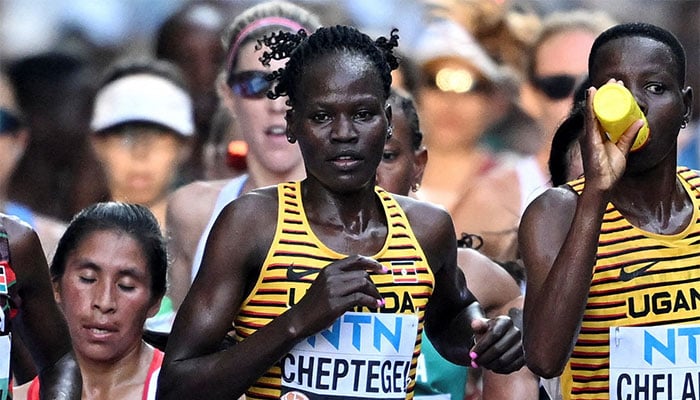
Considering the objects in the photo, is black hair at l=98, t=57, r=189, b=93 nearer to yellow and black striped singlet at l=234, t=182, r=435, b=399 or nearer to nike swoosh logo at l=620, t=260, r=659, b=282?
yellow and black striped singlet at l=234, t=182, r=435, b=399

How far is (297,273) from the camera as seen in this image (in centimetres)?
457

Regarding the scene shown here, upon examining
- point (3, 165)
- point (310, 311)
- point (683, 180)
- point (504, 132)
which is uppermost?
point (504, 132)

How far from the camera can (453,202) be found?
9047 millimetres

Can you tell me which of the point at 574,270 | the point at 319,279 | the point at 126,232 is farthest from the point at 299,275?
the point at 126,232

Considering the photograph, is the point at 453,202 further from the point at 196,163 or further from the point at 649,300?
the point at 649,300

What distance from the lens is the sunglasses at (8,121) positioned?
842 cm

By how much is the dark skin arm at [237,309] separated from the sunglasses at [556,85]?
172 inches

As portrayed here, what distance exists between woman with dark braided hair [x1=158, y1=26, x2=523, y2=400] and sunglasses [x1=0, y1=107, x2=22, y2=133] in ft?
13.0

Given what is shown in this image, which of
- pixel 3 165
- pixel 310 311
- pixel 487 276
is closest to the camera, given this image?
pixel 310 311

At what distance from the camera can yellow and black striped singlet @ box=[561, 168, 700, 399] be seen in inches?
178

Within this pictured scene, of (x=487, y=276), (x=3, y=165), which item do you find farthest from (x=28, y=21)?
(x=487, y=276)

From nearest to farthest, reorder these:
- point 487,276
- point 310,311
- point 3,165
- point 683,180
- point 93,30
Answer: point 310,311, point 683,180, point 487,276, point 3,165, point 93,30

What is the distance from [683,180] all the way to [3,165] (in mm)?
4573

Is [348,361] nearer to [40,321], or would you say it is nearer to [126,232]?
[40,321]
